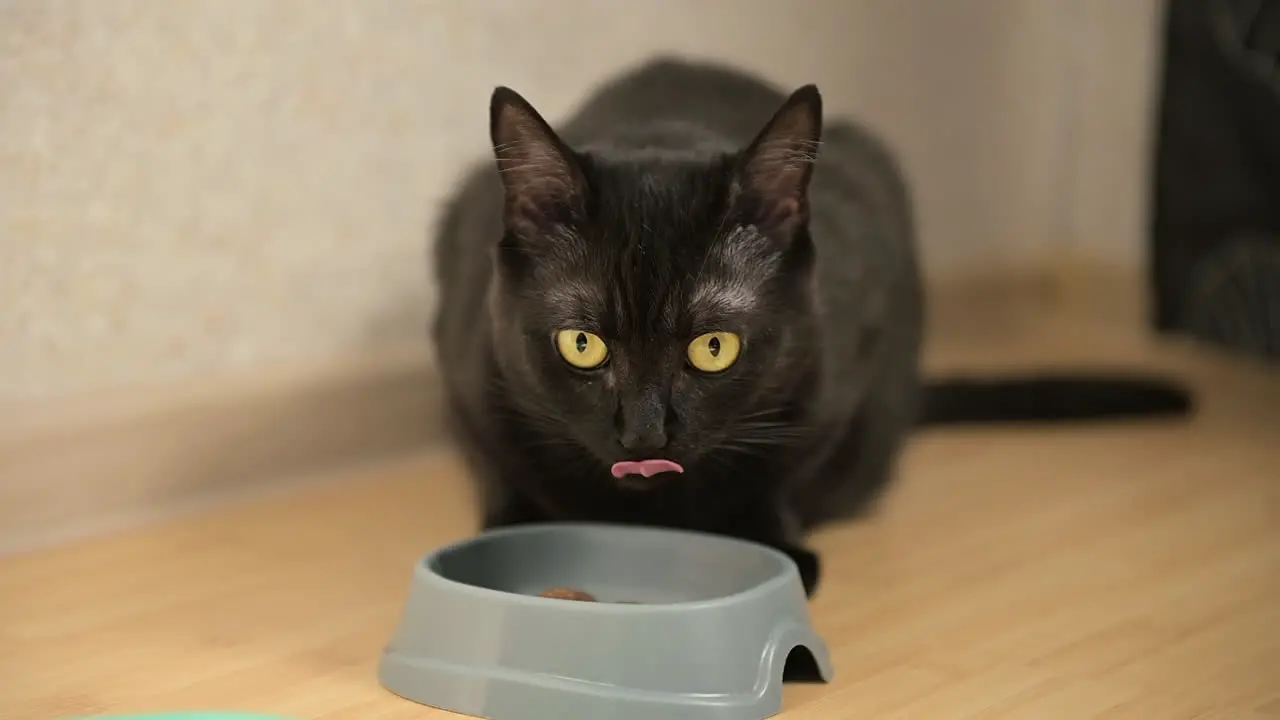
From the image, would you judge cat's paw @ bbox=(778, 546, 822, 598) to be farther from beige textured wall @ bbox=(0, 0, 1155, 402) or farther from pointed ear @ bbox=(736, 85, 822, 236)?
beige textured wall @ bbox=(0, 0, 1155, 402)

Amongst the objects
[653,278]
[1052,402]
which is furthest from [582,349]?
[1052,402]

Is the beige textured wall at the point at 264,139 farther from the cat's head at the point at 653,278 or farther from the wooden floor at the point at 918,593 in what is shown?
the cat's head at the point at 653,278

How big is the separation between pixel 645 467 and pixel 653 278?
16 cm

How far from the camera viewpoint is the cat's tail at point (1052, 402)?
1934mm

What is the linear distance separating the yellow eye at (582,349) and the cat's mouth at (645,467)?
9 cm

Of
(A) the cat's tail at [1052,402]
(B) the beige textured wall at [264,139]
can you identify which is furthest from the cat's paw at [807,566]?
(B) the beige textured wall at [264,139]

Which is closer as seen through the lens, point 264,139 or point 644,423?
point 644,423

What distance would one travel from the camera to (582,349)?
121 centimetres

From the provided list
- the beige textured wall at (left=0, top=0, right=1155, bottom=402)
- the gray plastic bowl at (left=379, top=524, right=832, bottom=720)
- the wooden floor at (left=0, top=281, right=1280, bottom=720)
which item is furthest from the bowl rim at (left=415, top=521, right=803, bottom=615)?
the beige textured wall at (left=0, top=0, right=1155, bottom=402)

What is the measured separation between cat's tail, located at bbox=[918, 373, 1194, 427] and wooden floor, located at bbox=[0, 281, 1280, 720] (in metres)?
0.03

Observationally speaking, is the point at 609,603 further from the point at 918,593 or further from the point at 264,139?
the point at 264,139

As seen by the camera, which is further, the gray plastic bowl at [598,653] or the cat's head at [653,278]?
the cat's head at [653,278]

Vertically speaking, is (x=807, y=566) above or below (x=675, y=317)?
below

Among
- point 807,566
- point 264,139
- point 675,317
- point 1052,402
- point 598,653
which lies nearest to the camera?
point 598,653
